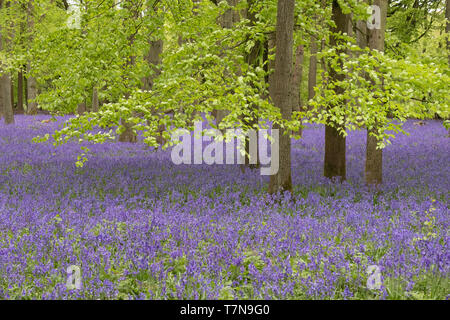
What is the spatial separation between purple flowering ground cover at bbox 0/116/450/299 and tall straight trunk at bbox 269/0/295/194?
531 millimetres

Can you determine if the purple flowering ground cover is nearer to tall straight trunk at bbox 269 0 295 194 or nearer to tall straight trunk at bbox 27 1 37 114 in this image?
tall straight trunk at bbox 269 0 295 194

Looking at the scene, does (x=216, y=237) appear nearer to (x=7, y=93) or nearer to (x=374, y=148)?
(x=374, y=148)

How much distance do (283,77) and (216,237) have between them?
3502 mm

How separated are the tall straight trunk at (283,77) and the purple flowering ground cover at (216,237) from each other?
0.53 metres

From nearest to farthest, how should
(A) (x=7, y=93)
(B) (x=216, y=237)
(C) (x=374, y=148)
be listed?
(B) (x=216, y=237)
(C) (x=374, y=148)
(A) (x=7, y=93)

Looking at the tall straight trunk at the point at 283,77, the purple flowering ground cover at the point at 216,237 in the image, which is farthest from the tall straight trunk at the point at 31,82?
the tall straight trunk at the point at 283,77

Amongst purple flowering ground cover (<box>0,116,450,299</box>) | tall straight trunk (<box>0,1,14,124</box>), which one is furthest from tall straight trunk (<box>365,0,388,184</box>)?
tall straight trunk (<box>0,1,14,124</box>)

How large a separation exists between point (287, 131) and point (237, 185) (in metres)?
2.40

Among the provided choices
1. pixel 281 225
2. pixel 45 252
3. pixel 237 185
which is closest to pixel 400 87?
pixel 281 225

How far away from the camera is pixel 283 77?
7.49 metres

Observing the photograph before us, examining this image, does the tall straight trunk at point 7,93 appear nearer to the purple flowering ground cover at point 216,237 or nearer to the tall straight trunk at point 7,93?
the tall straight trunk at point 7,93

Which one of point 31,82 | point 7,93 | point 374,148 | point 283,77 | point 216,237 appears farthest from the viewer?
point 31,82

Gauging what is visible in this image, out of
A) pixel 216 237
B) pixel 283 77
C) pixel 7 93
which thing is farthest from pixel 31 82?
pixel 216 237

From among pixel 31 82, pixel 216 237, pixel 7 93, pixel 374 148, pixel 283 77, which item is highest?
pixel 31 82
